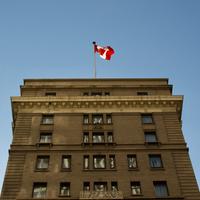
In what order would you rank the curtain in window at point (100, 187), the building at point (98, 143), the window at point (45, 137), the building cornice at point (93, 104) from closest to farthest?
the curtain in window at point (100, 187) → the building at point (98, 143) → the window at point (45, 137) → the building cornice at point (93, 104)

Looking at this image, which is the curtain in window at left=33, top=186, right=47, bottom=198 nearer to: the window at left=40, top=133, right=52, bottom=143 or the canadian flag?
the window at left=40, top=133, right=52, bottom=143

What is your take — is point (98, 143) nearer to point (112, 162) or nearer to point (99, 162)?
point (99, 162)

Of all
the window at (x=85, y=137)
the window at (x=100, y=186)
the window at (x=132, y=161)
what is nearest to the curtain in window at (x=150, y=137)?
the window at (x=132, y=161)

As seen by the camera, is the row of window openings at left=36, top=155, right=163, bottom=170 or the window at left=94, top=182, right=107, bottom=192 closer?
the window at left=94, top=182, right=107, bottom=192

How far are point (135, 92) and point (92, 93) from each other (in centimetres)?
610

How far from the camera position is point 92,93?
181 feet

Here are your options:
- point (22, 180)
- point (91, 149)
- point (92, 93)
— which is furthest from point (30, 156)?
Result: point (92, 93)

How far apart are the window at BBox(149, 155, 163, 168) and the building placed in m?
0.08

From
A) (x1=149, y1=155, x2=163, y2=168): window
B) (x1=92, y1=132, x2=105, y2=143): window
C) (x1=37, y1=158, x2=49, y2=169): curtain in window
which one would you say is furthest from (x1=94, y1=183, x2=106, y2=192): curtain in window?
(x1=92, y1=132, x2=105, y2=143): window

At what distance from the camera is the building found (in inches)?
1591

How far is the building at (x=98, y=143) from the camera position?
40.4 metres

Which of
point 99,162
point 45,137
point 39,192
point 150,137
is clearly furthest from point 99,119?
point 39,192

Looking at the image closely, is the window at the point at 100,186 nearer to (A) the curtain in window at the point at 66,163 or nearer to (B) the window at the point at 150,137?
(A) the curtain in window at the point at 66,163

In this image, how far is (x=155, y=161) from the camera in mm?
44031
